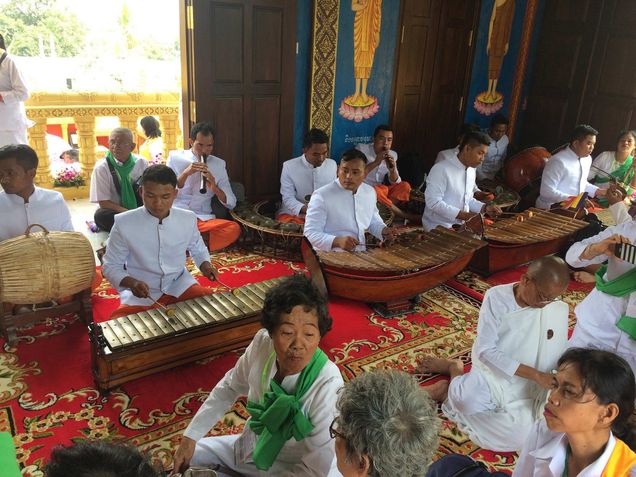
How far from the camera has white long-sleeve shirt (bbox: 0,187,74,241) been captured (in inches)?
147

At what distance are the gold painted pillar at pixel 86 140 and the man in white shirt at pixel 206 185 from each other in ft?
7.73

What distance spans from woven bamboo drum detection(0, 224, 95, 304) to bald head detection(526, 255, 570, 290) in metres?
2.95

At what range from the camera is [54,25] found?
28.8ft

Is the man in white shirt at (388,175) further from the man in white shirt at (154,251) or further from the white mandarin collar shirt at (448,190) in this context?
the man in white shirt at (154,251)

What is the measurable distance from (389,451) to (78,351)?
292cm

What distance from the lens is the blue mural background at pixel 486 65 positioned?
7.89 meters

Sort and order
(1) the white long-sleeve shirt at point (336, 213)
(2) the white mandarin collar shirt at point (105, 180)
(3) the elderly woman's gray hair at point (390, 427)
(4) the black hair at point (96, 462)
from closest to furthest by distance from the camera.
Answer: (4) the black hair at point (96, 462), (3) the elderly woman's gray hair at point (390, 427), (1) the white long-sleeve shirt at point (336, 213), (2) the white mandarin collar shirt at point (105, 180)

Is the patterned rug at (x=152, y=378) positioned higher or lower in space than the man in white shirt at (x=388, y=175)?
lower

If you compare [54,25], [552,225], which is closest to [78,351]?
[552,225]

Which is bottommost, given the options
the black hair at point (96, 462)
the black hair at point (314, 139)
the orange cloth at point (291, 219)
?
the orange cloth at point (291, 219)

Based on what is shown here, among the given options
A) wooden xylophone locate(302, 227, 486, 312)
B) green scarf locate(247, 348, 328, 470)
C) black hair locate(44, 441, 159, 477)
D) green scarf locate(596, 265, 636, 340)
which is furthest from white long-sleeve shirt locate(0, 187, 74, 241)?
green scarf locate(596, 265, 636, 340)

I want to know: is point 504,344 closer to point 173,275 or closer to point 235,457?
point 235,457

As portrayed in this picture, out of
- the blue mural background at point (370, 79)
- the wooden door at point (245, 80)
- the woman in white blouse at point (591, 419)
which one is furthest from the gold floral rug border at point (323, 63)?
the woman in white blouse at point (591, 419)

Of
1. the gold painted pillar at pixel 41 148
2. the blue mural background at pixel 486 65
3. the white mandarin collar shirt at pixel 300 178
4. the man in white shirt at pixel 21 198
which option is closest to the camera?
the man in white shirt at pixel 21 198
